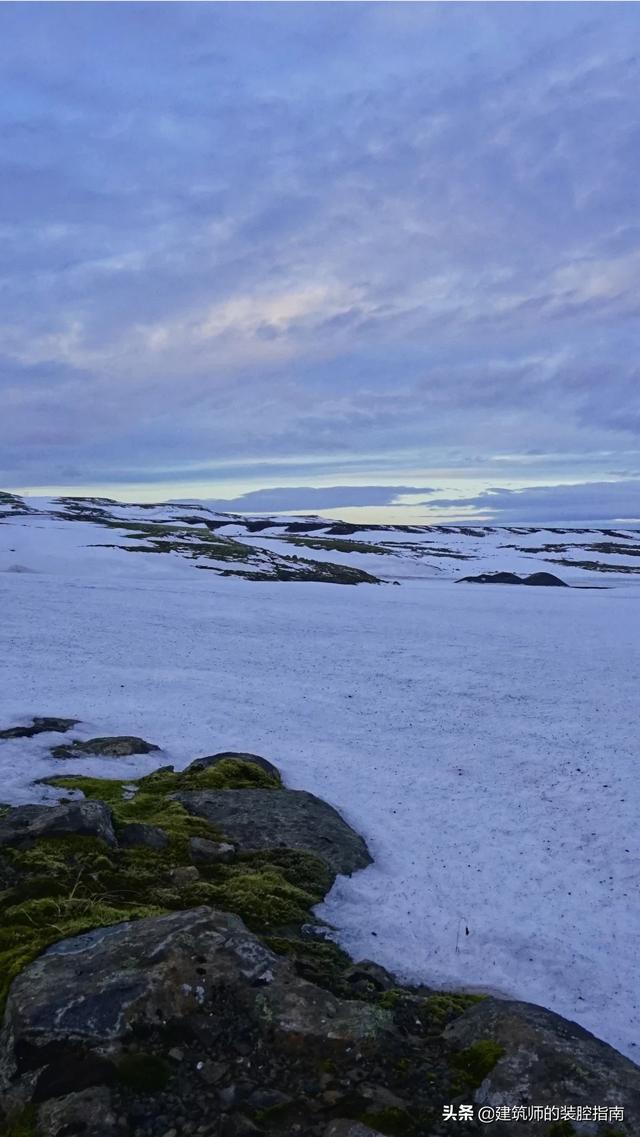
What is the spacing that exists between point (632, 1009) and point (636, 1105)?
3507 mm

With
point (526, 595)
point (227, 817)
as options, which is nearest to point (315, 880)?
point (227, 817)

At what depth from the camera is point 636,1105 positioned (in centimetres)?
588

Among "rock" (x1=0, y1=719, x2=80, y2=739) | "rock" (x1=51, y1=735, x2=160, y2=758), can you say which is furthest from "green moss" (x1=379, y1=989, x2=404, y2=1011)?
"rock" (x1=0, y1=719, x2=80, y2=739)

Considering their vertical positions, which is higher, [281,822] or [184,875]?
[184,875]

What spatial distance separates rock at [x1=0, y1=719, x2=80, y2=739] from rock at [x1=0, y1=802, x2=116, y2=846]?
18.6 feet

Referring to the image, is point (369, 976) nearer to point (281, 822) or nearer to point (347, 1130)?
point (347, 1130)

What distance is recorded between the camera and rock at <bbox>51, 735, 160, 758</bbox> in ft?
50.8

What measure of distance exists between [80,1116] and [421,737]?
47.7ft

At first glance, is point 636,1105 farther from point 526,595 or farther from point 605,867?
point 526,595

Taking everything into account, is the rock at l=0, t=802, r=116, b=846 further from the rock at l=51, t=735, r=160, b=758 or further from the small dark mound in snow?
the small dark mound in snow

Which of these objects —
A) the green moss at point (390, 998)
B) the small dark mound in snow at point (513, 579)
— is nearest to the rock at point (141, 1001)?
the green moss at point (390, 998)

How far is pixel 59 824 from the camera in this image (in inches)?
401

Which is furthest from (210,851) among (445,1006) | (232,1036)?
(232,1036)

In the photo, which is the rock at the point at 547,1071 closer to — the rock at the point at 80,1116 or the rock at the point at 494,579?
the rock at the point at 80,1116
